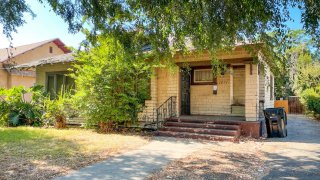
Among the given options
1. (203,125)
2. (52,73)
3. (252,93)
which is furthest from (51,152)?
(52,73)

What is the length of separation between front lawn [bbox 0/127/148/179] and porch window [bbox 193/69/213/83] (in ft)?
15.3

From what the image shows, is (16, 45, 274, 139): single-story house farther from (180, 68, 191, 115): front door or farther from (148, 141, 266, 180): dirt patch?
(148, 141, 266, 180): dirt patch

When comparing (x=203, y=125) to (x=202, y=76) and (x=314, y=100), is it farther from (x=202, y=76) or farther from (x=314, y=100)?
(x=314, y=100)

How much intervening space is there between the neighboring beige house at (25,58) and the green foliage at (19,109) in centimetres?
930

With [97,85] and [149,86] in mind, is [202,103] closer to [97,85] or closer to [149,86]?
[149,86]

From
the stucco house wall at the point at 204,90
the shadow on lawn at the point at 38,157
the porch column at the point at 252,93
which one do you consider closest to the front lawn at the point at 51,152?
the shadow on lawn at the point at 38,157

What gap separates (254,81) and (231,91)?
2.09m

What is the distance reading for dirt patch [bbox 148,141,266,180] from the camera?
221 inches

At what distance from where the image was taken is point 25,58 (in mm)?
28125

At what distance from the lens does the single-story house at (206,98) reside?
10.8m

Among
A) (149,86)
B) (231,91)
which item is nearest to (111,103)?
(149,86)

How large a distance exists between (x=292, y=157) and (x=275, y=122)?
346 cm

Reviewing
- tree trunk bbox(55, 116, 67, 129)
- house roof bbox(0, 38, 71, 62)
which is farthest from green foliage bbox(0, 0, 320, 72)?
house roof bbox(0, 38, 71, 62)

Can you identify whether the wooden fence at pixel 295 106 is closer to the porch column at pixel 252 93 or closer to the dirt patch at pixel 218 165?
the porch column at pixel 252 93
